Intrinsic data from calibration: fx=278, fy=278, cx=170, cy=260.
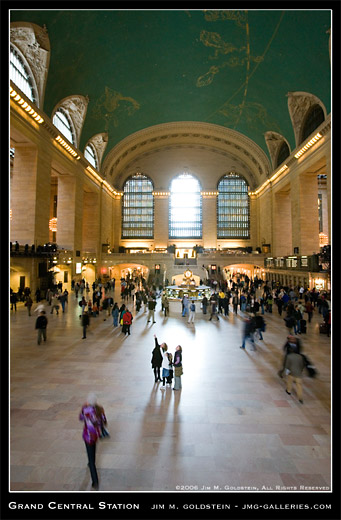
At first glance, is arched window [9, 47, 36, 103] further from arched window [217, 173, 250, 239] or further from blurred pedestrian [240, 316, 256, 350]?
arched window [217, 173, 250, 239]

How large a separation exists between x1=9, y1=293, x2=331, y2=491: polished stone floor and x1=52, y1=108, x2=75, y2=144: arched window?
711 inches

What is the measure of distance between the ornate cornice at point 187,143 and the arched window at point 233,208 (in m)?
2.63

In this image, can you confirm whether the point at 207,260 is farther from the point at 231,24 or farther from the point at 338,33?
the point at 338,33

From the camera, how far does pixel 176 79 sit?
21734 mm

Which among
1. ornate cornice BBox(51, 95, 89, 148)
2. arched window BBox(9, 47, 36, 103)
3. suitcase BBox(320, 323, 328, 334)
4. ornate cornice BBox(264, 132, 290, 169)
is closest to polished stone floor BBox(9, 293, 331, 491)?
suitcase BBox(320, 323, 328, 334)

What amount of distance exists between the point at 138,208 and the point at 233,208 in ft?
39.9

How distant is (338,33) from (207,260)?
25.1 m

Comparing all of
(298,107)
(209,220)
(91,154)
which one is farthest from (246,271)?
(91,154)

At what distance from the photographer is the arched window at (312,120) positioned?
18.9 meters

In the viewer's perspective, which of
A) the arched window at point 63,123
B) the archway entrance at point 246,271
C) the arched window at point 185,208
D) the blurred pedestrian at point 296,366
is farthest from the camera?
the arched window at point 185,208

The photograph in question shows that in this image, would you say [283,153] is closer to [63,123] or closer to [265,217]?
[265,217]

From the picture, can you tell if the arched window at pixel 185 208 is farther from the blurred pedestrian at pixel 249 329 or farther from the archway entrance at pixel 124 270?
the blurred pedestrian at pixel 249 329

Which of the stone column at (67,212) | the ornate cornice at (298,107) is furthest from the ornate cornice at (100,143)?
the ornate cornice at (298,107)

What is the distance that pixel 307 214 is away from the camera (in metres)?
21.6
